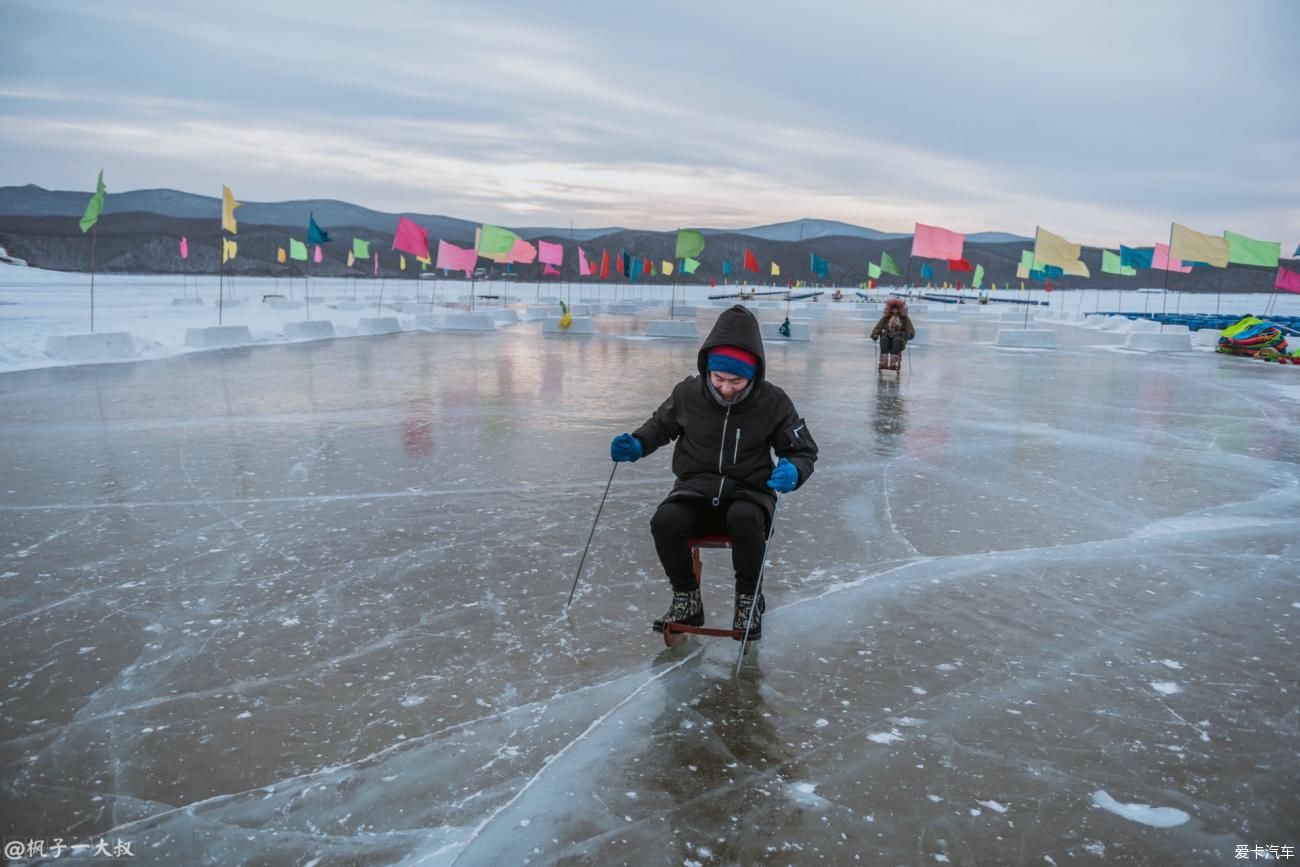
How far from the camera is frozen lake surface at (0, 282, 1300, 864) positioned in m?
2.67

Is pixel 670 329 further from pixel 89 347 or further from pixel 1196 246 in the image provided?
pixel 1196 246

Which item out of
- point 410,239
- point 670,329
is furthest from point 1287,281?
point 410,239

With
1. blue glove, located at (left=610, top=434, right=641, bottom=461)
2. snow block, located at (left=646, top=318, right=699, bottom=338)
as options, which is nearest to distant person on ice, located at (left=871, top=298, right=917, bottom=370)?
snow block, located at (left=646, top=318, right=699, bottom=338)

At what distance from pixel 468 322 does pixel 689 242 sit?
9315 mm

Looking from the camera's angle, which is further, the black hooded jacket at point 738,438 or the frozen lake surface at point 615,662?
the black hooded jacket at point 738,438

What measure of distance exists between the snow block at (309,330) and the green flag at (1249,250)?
2646 centimetres

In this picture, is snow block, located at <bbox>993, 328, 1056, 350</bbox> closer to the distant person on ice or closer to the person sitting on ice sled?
the distant person on ice

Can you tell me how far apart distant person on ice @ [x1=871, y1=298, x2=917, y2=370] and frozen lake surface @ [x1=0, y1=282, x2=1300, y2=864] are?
673 centimetres

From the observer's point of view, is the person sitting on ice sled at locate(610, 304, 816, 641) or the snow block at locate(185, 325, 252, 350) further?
the snow block at locate(185, 325, 252, 350)

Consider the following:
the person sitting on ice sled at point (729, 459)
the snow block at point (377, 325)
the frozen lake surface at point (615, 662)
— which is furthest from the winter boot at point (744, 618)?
the snow block at point (377, 325)

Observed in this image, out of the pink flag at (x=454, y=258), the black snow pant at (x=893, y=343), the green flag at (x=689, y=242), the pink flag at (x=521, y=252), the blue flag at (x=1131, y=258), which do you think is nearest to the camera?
the black snow pant at (x=893, y=343)

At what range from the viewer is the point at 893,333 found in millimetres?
14945

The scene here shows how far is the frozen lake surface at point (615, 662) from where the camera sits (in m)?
2.67

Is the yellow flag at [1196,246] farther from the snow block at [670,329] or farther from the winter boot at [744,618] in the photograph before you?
the winter boot at [744,618]
